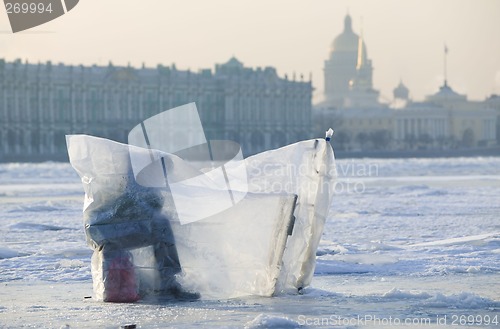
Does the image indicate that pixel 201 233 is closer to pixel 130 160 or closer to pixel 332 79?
pixel 130 160

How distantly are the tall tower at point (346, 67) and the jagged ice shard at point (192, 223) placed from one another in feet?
511

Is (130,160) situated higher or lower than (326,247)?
higher

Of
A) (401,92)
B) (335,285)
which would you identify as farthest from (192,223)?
(401,92)

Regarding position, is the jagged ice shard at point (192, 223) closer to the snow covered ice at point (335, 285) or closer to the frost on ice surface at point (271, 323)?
the snow covered ice at point (335, 285)

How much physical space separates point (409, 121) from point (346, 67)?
121 feet

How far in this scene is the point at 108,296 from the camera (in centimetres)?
813

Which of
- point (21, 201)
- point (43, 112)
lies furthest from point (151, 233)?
point (43, 112)

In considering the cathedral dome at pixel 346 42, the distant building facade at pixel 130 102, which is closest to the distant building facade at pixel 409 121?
the cathedral dome at pixel 346 42

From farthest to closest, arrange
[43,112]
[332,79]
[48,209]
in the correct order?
[332,79]
[43,112]
[48,209]

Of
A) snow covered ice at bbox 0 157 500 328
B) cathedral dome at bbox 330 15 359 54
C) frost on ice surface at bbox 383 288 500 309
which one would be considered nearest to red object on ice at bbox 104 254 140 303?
snow covered ice at bbox 0 157 500 328

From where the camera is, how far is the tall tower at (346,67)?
547ft

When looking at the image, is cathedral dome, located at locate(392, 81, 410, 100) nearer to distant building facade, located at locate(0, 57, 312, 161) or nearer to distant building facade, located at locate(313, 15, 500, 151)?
distant building facade, located at locate(313, 15, 500, 151)

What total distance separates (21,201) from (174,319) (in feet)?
54.6

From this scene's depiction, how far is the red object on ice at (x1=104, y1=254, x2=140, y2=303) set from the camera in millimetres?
8102
